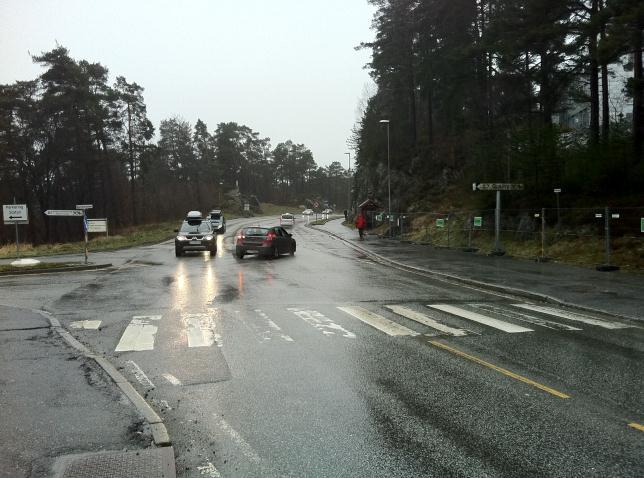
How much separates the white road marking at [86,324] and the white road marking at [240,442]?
559 cm

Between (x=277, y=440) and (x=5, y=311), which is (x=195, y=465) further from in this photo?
(x=5, y=311)

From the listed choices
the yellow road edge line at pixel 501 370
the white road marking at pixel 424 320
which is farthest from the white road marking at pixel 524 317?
the yellow road edge line at pixel 501 370

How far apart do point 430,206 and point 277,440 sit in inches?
1538

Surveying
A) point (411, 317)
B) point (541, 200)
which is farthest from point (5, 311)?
point (541, 200)

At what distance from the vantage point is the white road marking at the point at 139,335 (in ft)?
26.3

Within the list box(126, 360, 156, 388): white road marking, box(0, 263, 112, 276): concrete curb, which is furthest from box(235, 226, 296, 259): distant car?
box(126, 360, 156, 388): white road marking

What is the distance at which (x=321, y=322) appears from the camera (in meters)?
9.81

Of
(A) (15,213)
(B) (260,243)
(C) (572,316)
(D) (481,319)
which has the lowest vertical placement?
(C) (572,316)

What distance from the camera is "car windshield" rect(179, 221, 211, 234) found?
26503 millimetres

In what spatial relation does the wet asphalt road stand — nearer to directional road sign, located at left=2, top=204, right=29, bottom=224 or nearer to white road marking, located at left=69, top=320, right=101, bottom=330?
white road marking, located at left=69, top=320, right=101, bottom=330

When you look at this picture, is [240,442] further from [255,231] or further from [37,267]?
[255,231]

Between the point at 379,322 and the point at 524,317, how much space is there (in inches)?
119

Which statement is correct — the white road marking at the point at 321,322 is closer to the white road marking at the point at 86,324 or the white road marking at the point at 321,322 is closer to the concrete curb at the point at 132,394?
the concrete curb at the point at 132,394

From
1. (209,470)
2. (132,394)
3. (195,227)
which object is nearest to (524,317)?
(132,394)
